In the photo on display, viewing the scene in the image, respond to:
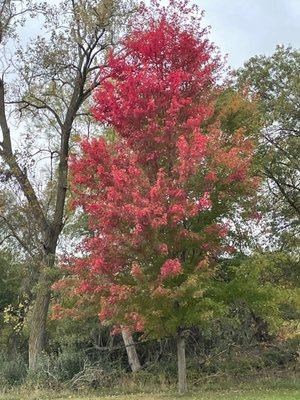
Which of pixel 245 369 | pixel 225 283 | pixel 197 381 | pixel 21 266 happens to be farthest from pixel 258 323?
pixel 21 266

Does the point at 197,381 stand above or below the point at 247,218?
below

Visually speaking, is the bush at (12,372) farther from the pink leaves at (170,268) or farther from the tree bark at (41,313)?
the pink leaves at (170,268)

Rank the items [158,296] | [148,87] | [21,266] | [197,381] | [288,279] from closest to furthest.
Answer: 1. [158,296]
2. [148,87]
3. [197,381]
4. [288,279]
5. [21,266]

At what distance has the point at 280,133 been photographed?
21.3m

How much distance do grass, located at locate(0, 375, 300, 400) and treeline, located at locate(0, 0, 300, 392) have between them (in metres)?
0.95

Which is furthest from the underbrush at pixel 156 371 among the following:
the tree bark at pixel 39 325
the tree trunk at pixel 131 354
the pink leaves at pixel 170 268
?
the pink leaves at pixel 170 268

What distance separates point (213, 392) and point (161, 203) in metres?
5.46

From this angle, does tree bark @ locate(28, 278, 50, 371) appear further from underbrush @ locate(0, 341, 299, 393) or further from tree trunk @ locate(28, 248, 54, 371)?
underbrush @ locate(0, 341, 299, 393)

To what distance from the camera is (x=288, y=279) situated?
1994 centimetres

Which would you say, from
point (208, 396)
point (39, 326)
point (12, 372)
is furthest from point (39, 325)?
point (208, 396)

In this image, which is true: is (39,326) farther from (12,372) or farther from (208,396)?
(208,396)

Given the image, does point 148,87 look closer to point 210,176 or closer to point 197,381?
point 210,176

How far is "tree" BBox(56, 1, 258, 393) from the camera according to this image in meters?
11.9

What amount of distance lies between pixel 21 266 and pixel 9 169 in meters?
10.1
